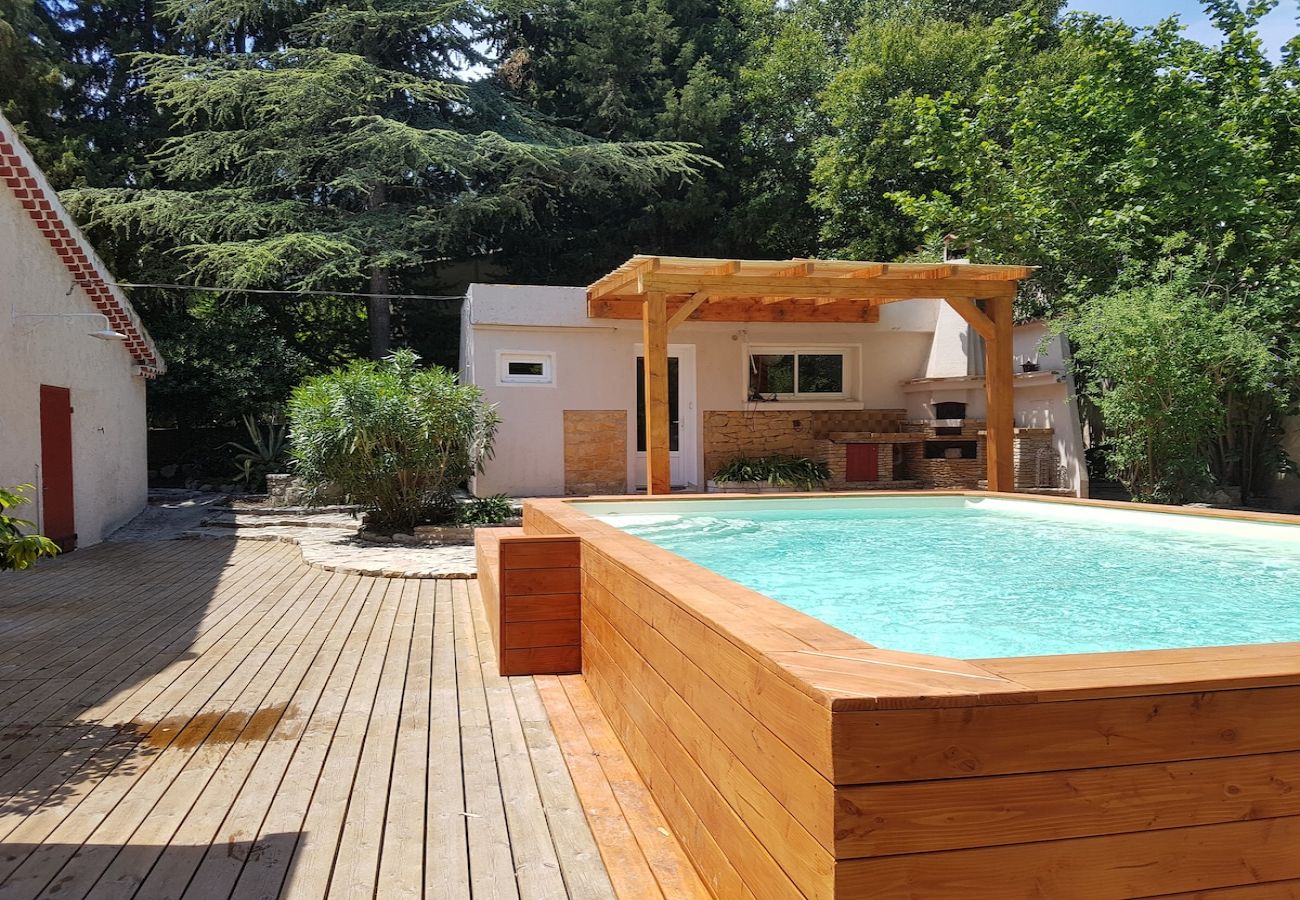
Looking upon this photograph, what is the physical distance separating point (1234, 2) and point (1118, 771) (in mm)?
14698

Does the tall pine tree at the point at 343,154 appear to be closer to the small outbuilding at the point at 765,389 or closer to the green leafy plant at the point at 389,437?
the small outbuilding at the point at 765,389

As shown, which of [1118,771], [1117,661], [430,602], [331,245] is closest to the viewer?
[1118,771]

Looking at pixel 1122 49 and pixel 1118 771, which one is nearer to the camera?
pixel 1118 771

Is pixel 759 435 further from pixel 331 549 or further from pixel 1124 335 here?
pixel 331 549

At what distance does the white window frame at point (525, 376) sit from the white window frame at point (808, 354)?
291 centimetres

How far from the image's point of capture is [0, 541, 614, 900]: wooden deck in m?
2.45

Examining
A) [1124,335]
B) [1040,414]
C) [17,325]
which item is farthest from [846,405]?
[17,325]

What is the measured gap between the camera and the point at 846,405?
1338 cm

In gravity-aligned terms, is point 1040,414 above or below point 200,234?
below

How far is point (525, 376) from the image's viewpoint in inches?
479

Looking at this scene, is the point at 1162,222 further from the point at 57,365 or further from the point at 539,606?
the point at 57,365

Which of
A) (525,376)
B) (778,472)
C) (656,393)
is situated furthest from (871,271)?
(525,376)

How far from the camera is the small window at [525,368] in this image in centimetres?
1204

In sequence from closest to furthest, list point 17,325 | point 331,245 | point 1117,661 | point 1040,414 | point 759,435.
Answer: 1. point 1117,661
2. point 17,325
3. point 1040,414
4. point 759,435
5. point 331,245
